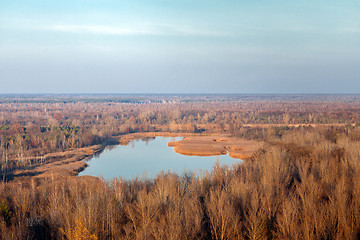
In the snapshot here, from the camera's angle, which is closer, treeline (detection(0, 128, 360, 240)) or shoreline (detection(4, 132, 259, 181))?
treeline (detection(0, 128, 360, 240))

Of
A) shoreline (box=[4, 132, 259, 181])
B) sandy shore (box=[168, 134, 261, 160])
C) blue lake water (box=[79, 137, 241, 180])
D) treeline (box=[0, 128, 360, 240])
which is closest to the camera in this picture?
treeline (box=[0, 128, 360, 240])

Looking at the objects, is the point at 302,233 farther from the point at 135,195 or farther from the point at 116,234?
the point at 135,195

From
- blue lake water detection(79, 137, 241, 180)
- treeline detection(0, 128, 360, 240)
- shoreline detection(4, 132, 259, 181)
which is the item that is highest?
treeline detection(0, 128, 360, 240)

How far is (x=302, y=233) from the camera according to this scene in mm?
8523

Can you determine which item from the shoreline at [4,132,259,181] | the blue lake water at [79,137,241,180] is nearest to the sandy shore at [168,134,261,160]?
the shoreline at [4,132,259,181]

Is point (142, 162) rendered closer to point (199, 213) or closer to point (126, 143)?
point (126, 143)

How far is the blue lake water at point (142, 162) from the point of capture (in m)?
24.1

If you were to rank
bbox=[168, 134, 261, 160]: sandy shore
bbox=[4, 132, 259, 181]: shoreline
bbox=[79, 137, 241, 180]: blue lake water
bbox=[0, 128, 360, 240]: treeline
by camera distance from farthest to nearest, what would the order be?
bbox=[168, 134, 261, 160]: sandy shore → bbox=[79, 137, 241, 180]: blue lake water → bbox=[4, 132, 259, 181]: shoreline → bbox=[0, 128, 360, 240]: treeline

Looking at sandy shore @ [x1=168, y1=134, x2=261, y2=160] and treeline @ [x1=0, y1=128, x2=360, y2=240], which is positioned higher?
treeline @ [x1=0, y1=128, x2=360, y2=240]

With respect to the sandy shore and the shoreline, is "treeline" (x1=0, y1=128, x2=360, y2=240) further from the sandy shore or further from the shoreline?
the sandy shore

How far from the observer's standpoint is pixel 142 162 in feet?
93.2

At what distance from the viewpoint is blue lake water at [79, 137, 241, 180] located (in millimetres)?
24094

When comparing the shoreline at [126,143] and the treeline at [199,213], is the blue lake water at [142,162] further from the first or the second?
the treeline at [199,213]

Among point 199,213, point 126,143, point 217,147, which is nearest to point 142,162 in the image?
point 217,147
